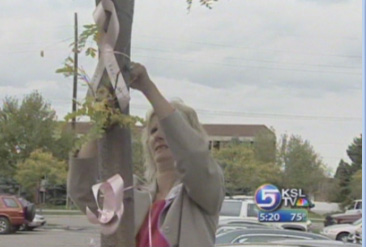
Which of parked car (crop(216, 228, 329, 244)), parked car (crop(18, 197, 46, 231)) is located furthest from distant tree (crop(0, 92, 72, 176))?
parked car (crop(216, 228, 329, 244))

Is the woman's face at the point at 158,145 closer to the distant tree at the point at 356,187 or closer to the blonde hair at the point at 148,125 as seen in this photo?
the blonde hair at the point at 148,125

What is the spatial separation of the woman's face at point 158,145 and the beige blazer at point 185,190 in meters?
0.13

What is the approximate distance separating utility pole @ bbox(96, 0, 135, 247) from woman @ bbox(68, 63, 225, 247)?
99mm

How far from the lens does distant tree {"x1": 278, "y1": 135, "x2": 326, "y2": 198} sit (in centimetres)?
5056

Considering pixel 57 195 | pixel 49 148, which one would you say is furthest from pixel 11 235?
pixel 57 195

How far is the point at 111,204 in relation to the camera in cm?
221

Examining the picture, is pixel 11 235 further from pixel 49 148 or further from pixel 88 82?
pixel 88 82

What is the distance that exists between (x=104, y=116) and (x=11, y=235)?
2347cm

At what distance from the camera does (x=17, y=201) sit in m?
25.5

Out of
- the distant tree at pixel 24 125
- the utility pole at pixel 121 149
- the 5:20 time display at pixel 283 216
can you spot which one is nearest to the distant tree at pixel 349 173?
the distant tree at pixel 24 125

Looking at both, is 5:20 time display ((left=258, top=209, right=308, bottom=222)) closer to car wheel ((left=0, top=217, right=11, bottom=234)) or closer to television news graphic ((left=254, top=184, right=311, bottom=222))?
television news graphic ((left=254, top=184, right=311, bottom=222))

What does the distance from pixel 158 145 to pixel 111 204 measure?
597 millimetres

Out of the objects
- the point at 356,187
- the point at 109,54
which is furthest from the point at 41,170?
the point at 109,54

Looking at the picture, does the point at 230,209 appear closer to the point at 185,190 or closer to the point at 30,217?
the point at 30,217
